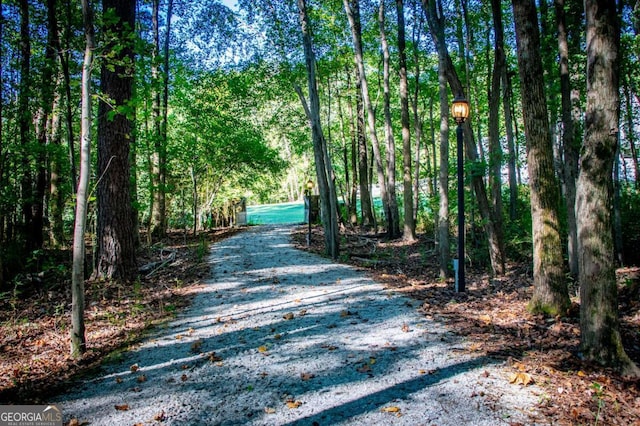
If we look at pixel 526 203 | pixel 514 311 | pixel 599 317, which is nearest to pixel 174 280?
pixel 514 311

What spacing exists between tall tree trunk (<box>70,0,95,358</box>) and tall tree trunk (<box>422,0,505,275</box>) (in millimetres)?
6210

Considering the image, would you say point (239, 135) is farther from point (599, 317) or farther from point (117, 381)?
point (599, 317)

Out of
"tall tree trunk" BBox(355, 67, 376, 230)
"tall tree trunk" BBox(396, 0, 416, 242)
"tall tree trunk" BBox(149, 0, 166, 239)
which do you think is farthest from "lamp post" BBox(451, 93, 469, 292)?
"tall tree trunk" BBox(355, 67, 376, 230)

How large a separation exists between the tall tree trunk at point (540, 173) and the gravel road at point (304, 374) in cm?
159

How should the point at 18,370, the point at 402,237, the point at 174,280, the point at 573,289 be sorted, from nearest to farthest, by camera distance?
the point at 18,370 < the point at 573,289 < the point at 174,280 < the point at 402,237

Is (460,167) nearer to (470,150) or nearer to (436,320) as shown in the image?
(470,150)

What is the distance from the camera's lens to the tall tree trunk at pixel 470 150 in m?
8.16

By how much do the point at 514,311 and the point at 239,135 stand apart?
574 inches

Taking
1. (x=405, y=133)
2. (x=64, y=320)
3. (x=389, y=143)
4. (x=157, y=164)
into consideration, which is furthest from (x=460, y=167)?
(x=157, y=164)

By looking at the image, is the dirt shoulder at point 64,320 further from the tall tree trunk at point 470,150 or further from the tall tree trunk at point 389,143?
the tall tree trunk at point 389,143

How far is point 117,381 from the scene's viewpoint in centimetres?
414

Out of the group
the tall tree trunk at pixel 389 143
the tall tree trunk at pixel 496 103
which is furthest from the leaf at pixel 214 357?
the tall tree trunk at pixel 389 143

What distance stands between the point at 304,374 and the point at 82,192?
321 cm

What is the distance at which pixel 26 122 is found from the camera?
10.1m
